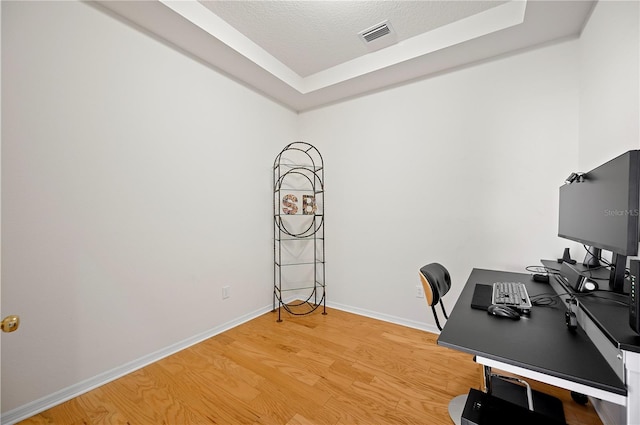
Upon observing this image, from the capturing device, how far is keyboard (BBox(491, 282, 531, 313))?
4.20 ft

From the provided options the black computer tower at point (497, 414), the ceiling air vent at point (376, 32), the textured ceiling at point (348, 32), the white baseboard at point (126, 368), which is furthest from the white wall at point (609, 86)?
the white baseboard at point (126, 368)

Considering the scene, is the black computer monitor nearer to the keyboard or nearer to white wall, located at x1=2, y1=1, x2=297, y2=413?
the keyboard

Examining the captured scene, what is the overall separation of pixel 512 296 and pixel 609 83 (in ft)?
4.52

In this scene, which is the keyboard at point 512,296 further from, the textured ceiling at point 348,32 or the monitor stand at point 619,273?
the textured ceiling at point 348,32

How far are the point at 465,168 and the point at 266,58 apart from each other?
2197 mm

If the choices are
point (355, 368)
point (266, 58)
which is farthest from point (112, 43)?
point (355, 368)

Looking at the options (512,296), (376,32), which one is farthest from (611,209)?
(376,32)

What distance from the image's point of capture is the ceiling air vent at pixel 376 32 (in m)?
2.19

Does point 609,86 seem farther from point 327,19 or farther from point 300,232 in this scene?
point 300,232

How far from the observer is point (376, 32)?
7.43 ft

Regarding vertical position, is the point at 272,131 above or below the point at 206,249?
above

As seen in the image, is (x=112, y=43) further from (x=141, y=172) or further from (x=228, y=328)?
(x=228, y=328)

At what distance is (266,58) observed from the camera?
102 inches

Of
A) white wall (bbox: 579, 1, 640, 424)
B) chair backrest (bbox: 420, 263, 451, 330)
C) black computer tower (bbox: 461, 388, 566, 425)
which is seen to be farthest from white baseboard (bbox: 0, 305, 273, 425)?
white wall (bbox: 579, 1, 640, 424)
